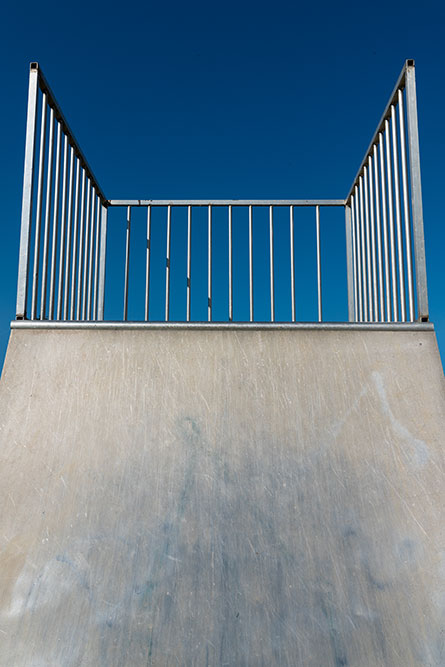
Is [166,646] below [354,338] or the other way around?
below

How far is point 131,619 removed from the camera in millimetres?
1300

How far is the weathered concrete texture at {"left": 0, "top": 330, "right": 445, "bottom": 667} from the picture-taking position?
4.22 ft

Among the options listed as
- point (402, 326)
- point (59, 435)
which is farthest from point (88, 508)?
point (402, 326)

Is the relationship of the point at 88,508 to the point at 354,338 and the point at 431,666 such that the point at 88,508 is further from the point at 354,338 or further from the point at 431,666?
the point at 354,338

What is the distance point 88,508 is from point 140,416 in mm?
357

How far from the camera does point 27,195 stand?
7.15 feet

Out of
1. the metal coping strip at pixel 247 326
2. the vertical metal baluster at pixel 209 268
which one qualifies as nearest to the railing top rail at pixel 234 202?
the vertical metal baluster at pixel 209 268

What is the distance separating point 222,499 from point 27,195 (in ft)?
5.15

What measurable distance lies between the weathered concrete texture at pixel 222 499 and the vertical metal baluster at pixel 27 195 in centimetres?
22

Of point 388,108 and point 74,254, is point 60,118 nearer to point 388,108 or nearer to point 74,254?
point 74,254

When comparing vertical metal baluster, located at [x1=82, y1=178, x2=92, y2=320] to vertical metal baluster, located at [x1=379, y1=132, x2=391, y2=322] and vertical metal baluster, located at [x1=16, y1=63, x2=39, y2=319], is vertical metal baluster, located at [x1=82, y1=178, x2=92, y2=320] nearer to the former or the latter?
vertical metal baluster, located at [x1=16, y1=63, x2=39, y2=319]

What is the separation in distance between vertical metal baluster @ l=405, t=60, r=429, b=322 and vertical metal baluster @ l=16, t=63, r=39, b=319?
168 centimetres

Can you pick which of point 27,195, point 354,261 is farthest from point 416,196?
point 27,195

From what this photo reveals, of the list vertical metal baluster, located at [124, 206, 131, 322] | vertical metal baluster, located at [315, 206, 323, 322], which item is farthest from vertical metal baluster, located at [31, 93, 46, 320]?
vertical metal baluster, located at [315, 206, 323, 322]
